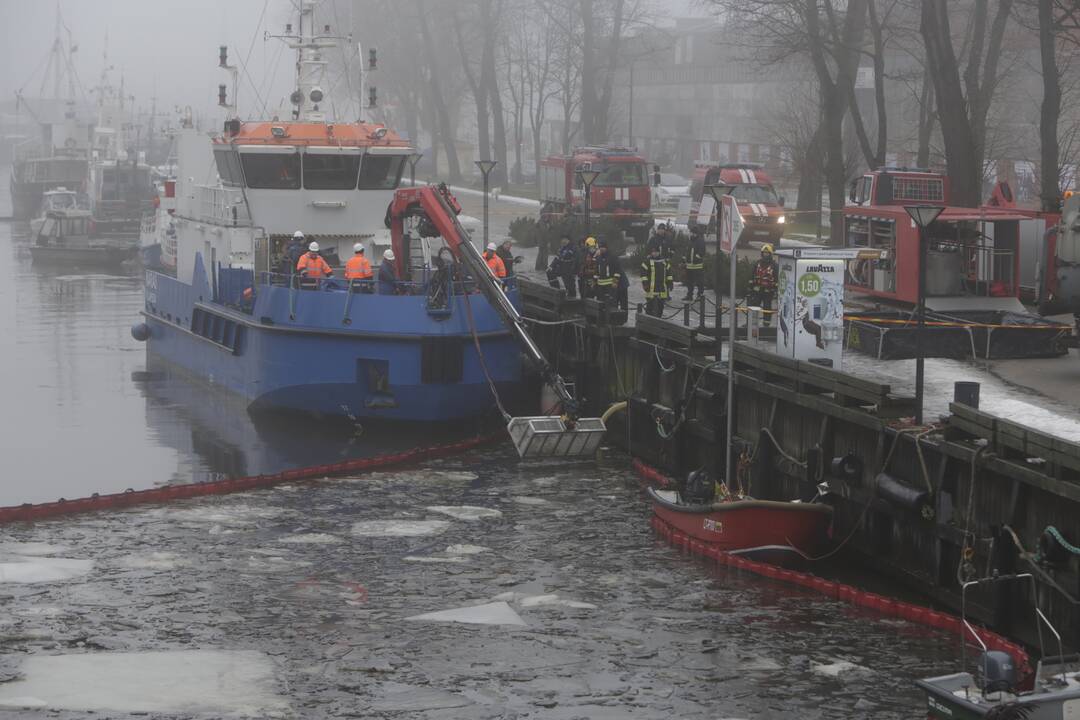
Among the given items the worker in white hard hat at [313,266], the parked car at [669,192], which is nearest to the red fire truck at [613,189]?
the parked car at [669,192]

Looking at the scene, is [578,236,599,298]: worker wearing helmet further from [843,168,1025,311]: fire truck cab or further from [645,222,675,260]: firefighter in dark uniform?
[843,168,1025,311]: fire truck cab

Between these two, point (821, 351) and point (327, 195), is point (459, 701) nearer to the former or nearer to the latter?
point (821, 351)

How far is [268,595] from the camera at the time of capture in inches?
599

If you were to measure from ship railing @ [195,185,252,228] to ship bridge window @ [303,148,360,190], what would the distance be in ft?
4.23

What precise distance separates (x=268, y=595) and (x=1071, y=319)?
48.8ft

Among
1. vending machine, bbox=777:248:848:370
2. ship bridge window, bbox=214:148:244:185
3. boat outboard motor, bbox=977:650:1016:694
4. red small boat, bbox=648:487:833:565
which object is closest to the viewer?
boat outboard motor, bbox=977:650:1016:694

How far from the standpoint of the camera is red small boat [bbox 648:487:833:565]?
15914mm

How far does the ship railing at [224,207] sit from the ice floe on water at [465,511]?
10.5m

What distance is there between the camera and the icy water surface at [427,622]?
12227mm

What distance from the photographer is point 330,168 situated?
91.1ft

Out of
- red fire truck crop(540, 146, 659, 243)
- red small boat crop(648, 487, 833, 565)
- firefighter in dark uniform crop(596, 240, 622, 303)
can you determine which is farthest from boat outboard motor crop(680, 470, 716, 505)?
red fire truck crop(540, 146, 659, 243)

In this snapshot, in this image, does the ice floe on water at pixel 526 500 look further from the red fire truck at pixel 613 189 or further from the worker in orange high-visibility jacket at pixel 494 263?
the red fire truck at pixel 613 189

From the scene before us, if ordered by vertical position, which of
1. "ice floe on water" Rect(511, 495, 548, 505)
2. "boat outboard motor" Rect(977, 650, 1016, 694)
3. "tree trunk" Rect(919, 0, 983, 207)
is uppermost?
"tree trunk" Rect(919, 0, 983, 207)

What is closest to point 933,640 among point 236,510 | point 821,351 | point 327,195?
point 821,351
